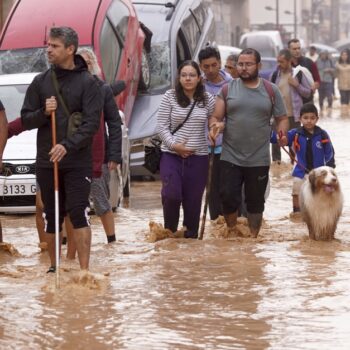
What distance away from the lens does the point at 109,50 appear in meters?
18.3

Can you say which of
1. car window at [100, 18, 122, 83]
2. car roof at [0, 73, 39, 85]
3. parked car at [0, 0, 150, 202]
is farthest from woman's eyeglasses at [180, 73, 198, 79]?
car window at [100, 18, 122, 83]

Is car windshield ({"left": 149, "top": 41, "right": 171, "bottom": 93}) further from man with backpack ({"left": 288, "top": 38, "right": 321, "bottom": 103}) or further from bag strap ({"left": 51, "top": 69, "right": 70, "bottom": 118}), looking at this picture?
bag strap ({"left": 51, "top": 69, "right": 70, "bottom": 118})

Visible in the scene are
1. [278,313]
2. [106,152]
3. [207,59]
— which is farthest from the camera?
[207,59]

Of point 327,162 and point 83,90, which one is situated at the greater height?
point 83,90

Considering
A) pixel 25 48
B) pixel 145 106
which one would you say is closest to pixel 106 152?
pixel 25 48

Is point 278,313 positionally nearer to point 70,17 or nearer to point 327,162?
point 327,162

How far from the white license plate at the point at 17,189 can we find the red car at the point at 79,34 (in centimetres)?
348

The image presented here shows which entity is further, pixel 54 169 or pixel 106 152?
pixel 106 152

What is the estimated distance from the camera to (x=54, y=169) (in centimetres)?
958

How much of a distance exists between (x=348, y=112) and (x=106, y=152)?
26.9 metres

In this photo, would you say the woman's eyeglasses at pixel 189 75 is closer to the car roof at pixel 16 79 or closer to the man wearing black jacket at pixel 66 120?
the man wearing black jacket at pixel 66 120

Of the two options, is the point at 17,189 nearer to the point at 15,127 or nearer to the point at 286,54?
the point at 15,127

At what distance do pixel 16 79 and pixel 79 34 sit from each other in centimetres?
212

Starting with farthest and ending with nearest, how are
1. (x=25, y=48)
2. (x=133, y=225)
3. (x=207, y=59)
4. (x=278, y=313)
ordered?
(x=25, y=48) < (x=133, y=225) < (x=207, y=59) < (x=278, y=313)
